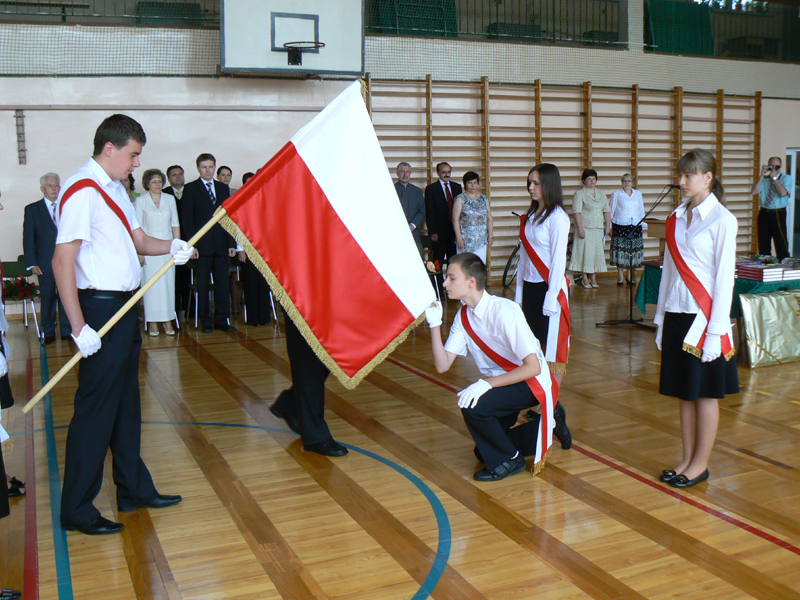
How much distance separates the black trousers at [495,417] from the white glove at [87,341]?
1.51 metres

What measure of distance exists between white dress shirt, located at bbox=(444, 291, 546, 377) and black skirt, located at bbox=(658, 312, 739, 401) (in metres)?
0.54

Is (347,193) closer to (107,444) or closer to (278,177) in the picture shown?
(278,177)

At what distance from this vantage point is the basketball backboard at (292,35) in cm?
783

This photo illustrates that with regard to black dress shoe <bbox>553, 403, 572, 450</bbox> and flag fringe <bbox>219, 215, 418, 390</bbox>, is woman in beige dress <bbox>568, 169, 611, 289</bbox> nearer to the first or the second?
black dress shoe <bbox>553, 403, 572, 450</bbox>

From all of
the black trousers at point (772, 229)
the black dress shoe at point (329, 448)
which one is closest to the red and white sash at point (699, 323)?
the black dress shoe at point (329, 448)

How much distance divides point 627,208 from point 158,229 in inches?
221

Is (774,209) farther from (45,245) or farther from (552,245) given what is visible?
(45,245)

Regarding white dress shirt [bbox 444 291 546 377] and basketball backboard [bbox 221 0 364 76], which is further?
basketball backboard [bbox 221 0 364 76]

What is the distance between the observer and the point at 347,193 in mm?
2986

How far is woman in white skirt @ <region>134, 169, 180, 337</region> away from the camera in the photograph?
670 cm

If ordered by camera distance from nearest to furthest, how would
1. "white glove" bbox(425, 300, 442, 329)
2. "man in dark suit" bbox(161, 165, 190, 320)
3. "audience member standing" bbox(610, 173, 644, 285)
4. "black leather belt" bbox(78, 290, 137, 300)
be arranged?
"black leather belt" bbox(78, 290, 137, 300), "white glove" bbox(425, 300, 442, 329), "man in dark suit" bbox(161, 165, 190, 320), "audience member standing" bbox(610, 173, 644, 285)

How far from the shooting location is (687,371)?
2.98 metres

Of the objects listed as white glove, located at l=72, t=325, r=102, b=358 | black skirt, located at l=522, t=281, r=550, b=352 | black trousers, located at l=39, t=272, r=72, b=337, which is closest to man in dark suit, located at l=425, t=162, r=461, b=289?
black trousers, located at l=39, t=272, r=72, b=337

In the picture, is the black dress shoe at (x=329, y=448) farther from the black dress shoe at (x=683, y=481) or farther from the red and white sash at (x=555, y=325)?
the black dress shoe at (x=683, y=481)
